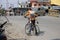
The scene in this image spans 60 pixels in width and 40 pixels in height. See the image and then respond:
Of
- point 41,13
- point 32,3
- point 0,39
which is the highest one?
point 0,39

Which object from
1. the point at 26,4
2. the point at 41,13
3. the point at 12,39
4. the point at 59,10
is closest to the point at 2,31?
the point at 12,39

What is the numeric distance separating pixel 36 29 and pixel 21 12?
54.4 m

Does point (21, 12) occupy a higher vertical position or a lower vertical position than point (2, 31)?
lower

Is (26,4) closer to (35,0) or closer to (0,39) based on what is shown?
(35,0)

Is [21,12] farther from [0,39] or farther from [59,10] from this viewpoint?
[0,39]

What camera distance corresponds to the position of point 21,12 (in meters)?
72.8

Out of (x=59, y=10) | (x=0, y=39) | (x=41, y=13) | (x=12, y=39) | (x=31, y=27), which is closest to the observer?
(x=0, y=39)

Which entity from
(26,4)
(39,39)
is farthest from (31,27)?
(26,4)

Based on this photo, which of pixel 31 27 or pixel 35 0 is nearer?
pixel 31 27

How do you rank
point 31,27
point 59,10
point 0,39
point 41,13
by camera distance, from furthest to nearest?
point 59,10, point 41,13, point 31,27, point 0,39

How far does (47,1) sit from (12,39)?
75.9 meters

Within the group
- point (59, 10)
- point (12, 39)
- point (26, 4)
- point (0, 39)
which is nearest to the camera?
point (0, 39)

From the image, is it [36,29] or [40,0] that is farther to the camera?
[40,0]

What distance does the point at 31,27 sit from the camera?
18.3 metres
